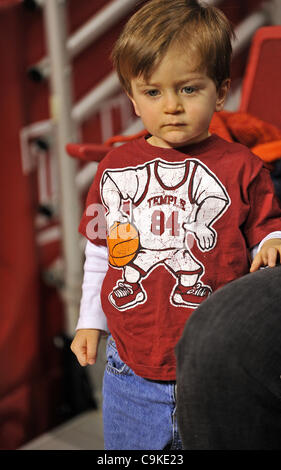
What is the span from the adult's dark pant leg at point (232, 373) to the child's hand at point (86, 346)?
0.21 metres

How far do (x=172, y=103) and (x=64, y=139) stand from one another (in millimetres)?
810

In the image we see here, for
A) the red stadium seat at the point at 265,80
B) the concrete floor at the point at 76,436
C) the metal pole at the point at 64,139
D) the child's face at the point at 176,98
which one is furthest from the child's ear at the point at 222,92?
the concrete floor at the point at 76,436

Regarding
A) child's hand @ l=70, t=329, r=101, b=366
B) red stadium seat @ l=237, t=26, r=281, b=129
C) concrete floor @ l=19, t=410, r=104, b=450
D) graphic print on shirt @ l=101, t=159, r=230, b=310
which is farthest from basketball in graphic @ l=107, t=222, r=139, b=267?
concrete floor @ l=19, t=410, r=104, b=450

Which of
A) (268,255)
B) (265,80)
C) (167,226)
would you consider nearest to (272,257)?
(268,255)

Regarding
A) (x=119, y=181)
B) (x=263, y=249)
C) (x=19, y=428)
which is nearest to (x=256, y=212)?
(x=263, y=249)

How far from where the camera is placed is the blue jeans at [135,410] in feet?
2.47

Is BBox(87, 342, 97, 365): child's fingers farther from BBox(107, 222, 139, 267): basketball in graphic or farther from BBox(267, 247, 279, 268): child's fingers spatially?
BBox(267, 247, 279, 268): child's fingers

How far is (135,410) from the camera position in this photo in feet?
2.56

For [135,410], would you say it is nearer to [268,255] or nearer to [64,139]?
[268,255]

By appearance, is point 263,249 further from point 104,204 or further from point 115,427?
point 115,427

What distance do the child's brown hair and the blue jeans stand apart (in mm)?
379

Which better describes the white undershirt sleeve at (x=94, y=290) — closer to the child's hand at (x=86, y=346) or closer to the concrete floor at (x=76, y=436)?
the child's hand at (x=86, y=346)

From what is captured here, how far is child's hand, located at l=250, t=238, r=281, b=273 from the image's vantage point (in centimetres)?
70
